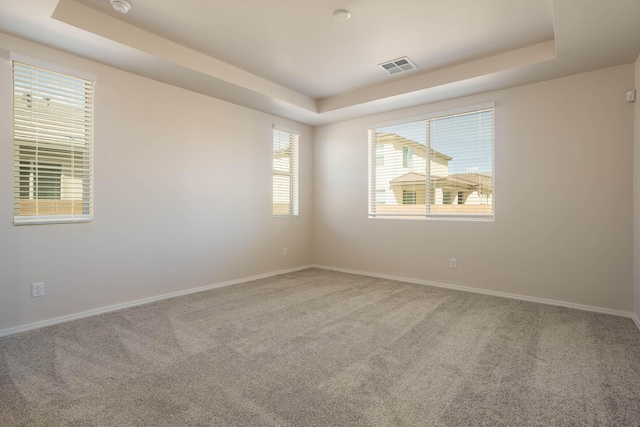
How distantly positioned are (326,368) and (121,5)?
328 centimetres

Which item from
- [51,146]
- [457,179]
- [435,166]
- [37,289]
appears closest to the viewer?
[37,289]

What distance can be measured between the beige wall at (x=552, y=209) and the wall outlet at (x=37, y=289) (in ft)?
14.0

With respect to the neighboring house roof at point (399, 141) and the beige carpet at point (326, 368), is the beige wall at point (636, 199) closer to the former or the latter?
the beige carpet at point (326, 368)

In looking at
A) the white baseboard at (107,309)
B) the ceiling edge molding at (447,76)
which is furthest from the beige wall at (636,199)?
the white baseboard at (107,309)

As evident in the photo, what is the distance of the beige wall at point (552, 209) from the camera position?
11.2 ft

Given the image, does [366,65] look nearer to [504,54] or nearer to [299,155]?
[504,54]

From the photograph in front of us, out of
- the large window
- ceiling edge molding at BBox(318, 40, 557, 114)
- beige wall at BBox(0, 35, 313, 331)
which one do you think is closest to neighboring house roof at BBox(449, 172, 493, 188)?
the large window

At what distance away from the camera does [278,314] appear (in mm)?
3404

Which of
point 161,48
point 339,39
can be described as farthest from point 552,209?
point 161,48

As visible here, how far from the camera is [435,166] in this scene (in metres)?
4.70

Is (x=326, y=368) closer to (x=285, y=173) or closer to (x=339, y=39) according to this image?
(x=339, y=39)

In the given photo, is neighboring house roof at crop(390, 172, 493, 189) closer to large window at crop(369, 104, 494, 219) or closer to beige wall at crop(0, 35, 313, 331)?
large window at crop(369, 104, 494, 219)

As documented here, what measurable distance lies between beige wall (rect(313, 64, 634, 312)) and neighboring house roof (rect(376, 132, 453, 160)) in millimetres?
339

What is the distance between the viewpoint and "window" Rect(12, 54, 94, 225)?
2.98 meters
